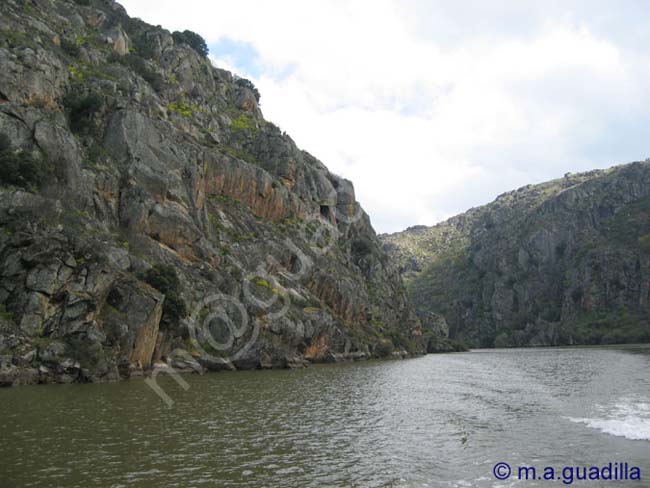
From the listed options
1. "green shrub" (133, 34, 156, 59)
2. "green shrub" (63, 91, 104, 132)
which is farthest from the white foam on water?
"green shrub" (133, 34, 156, 59)

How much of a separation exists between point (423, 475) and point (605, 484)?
246 inches

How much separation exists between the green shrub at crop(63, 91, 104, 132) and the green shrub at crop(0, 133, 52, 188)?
1623 centimetres

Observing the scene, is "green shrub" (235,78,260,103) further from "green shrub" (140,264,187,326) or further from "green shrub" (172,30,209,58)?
"green shrub" (140,264,187,326)

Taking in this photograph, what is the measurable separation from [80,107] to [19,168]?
797 inches

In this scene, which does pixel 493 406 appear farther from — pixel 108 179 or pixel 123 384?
pixel 108 179

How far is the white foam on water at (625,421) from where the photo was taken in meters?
24.7

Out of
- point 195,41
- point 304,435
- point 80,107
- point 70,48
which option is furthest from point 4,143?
point 195,41

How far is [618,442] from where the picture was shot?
907 inches

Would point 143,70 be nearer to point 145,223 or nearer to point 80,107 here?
point 80,107

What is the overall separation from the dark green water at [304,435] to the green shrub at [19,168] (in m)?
21.7

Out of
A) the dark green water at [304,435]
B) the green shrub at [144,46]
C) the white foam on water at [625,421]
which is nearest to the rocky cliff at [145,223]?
the green shrub at [144,46]

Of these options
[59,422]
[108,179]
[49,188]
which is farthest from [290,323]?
[59,422]

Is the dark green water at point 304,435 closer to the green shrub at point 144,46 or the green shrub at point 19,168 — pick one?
the green shrub at point 19,168

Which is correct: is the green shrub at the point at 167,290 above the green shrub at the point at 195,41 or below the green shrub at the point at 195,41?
below
